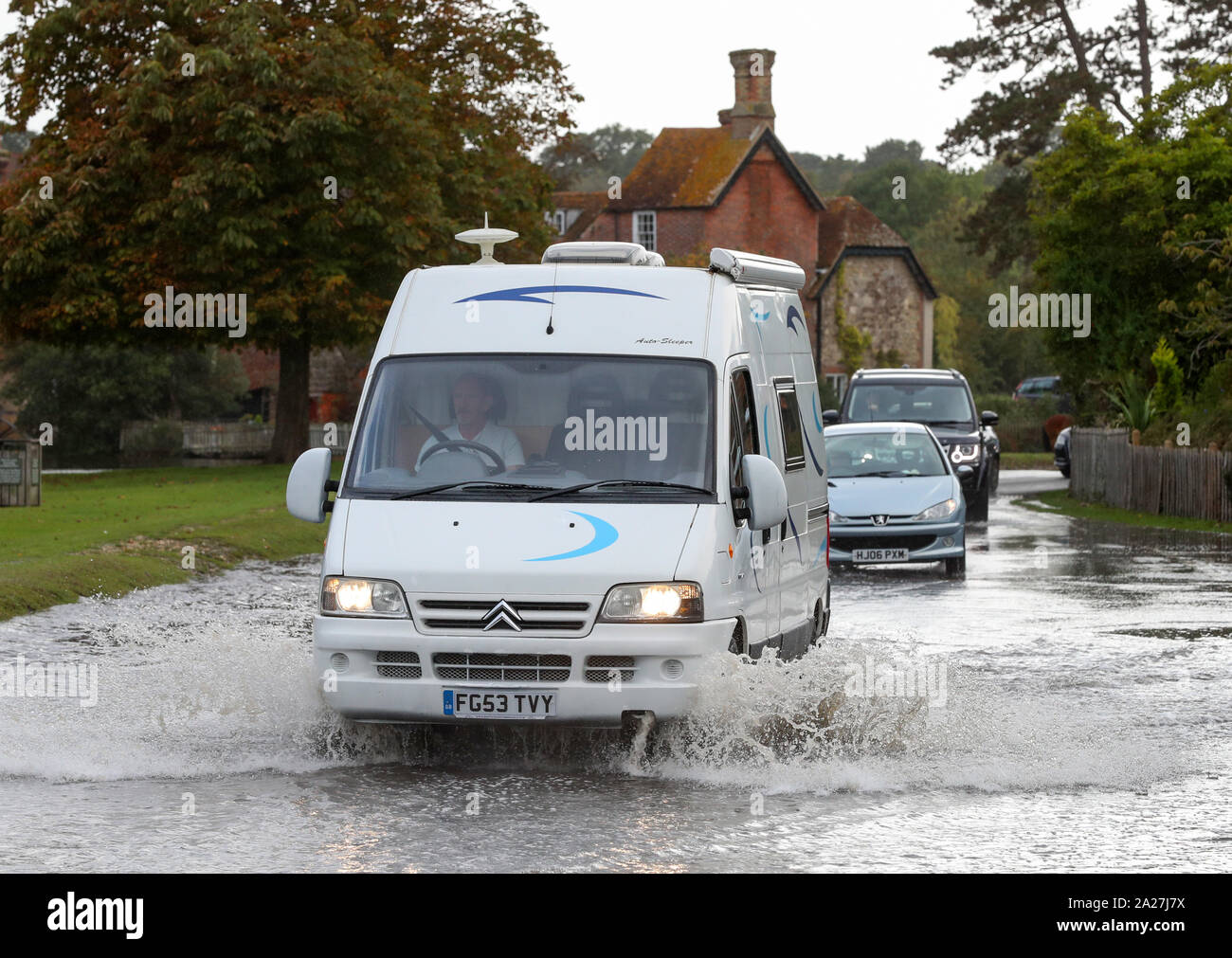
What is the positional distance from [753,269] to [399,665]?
359 centimetres

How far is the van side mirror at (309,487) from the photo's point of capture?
1027cm

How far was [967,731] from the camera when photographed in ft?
34.5

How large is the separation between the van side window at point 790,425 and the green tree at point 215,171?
2873cm

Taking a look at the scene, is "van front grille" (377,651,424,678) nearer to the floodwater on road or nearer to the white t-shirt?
the floodwater on road

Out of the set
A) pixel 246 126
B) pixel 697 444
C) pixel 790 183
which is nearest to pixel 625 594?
pixel 697 444

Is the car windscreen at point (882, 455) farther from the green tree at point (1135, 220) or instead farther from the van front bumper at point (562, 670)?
the green tree at point (1135, 220)

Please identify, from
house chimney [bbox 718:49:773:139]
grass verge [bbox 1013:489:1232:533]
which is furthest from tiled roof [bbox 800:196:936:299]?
grass verge [bbox 1013:489:1232:533]

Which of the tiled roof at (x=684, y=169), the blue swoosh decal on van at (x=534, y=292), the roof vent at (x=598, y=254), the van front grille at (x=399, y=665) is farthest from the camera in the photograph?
the tiled roof at (x=684, y=169)

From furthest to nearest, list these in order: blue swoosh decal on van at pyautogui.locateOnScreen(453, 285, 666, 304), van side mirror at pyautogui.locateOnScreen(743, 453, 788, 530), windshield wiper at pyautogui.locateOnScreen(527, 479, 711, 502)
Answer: blue swoosh decal on van at pyautogui.locateOnScreen(453, 285, 666, 304) < van side mirror at pyautogui.locateOnScreen(743, 453, 788, 530) < windshield wiper at pyautogui.locateOnScreen(527, 479, 711, 502)

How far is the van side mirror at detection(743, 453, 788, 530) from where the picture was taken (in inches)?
392

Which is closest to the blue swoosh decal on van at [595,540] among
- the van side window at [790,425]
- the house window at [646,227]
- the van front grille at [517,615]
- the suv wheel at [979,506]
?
the van front grille at [517,615]

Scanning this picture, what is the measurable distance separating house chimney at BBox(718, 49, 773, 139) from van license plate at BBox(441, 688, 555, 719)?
6550 cm

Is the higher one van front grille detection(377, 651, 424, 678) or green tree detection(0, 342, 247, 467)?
green tree detection(0, 342, 247, 467)

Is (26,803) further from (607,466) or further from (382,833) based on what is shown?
(607,466)
